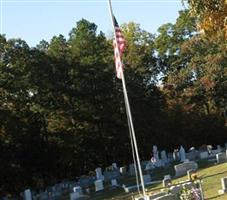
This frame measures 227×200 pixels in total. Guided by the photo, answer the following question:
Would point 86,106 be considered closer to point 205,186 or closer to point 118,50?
point 205,186

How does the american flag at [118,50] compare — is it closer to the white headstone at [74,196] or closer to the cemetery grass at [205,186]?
the cemetery grass at [205,186]

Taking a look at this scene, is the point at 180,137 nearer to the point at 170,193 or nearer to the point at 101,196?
the point at 101,196

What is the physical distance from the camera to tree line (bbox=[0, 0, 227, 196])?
48.2 meters

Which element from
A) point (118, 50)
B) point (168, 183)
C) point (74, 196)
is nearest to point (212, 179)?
point (168, 183)

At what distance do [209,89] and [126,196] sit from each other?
36.9 m

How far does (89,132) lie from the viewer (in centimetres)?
5209

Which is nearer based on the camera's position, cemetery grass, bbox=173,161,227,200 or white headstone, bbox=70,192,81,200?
cemetery grass, bbox=173,161,227,200

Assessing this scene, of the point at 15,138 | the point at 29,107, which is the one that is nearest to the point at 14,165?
the point at 15,138

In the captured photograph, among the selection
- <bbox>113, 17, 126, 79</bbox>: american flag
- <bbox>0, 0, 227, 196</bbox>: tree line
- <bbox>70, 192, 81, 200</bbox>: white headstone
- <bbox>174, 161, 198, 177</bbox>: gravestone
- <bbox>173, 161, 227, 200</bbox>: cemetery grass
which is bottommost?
<bbox>173, 161, 227, 200</bbox>: cemetery grass

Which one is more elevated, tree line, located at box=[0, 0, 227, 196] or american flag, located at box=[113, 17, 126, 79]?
tree line, located at box=[0, 0, 227, 196]

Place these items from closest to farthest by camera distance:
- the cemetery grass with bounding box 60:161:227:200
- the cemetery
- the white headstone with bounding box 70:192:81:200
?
the cemetery → the cemetery grass with bounding box 60:161:227:200 → the white headstone with bounding box 70:192:81:200

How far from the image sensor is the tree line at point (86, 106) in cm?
4816

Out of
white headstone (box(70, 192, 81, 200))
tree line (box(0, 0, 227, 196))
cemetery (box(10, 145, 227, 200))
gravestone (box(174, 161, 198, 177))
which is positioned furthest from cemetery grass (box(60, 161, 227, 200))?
tree line (box(0, 0, 227, 196))

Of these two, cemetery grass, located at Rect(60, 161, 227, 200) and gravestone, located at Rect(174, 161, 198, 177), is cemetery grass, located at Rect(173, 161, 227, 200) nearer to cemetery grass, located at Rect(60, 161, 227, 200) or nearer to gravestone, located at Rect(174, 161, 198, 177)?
cemetery grass, located at Rect(60, 161, 227, 200)
